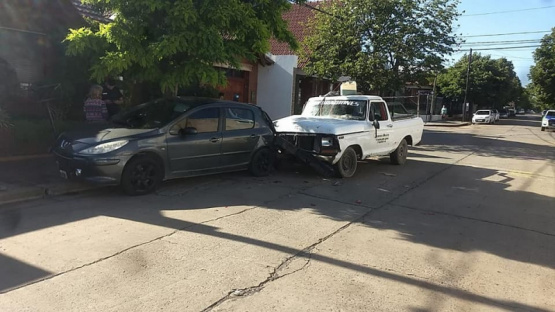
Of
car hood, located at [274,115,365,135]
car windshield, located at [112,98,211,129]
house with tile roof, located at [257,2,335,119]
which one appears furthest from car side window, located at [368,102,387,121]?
house with tile roof, located at [257,2,335,119]

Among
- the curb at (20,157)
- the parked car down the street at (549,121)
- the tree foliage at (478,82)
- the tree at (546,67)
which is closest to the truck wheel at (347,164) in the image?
the curb at (20,157)

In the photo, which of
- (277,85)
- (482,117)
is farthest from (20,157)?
(482,117)

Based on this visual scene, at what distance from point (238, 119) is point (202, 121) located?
3.06 feet

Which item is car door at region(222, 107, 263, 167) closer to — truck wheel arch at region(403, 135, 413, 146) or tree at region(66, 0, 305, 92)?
tree at region(66, 0, 305, 92)

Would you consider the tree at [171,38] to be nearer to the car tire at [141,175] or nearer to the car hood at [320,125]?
the car hood at [320,125]

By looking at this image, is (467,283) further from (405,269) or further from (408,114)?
(408,114)

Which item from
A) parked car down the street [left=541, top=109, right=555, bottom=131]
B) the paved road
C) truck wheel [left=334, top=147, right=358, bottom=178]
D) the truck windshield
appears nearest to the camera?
the paved road

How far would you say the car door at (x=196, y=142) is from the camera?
7.53 m

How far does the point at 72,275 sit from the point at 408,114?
10655mm

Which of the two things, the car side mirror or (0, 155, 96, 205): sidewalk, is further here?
the car side mirror

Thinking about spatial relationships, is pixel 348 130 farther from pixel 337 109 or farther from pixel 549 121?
pixel 549 121

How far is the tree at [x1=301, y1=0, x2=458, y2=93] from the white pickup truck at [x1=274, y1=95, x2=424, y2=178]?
7819 millimetres

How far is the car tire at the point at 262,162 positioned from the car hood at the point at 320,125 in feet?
2.54

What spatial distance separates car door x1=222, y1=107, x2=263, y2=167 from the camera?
8422 millimetres
